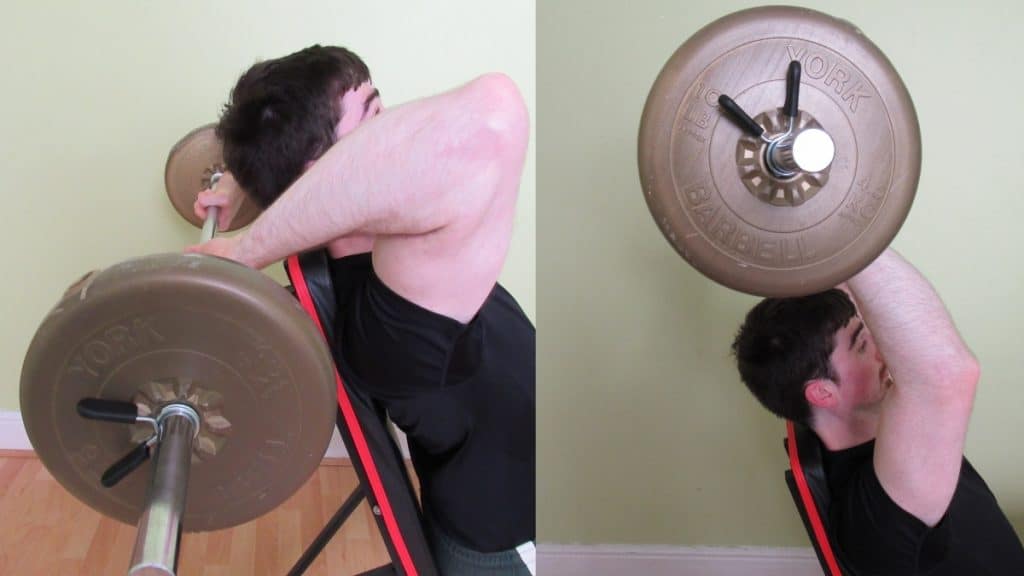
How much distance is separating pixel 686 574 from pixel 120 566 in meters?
0.93

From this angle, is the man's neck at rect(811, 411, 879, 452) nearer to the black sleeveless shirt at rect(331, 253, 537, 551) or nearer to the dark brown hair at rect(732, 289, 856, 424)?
the dark brown hair at rect(732, 289, 856, 424)

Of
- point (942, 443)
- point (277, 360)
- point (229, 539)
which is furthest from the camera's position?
point (229, 539)

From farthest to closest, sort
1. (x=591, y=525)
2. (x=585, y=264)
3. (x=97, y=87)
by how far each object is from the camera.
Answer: (x=97, y=87)
(x=591, y=525)
(x=585, y=264)

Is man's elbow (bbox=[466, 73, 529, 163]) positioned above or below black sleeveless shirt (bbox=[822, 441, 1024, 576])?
above

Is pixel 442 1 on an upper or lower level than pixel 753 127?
upper

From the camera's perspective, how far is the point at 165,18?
1194 millimetres

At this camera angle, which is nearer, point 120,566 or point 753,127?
point 753,127

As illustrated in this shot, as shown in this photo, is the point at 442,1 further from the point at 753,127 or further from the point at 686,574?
the point at 686,574

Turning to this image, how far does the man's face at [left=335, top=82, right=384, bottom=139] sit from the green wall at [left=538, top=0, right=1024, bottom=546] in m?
0.23

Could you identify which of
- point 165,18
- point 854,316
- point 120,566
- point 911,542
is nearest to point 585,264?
point 854,316

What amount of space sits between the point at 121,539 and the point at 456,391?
863 millimetres

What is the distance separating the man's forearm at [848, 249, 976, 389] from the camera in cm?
71

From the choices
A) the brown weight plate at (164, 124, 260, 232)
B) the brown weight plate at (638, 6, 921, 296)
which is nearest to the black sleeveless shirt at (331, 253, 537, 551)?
the brown weight plate at (638, 6, 921, 296)

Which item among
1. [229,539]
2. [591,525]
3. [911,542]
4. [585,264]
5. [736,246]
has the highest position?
[736,246]
